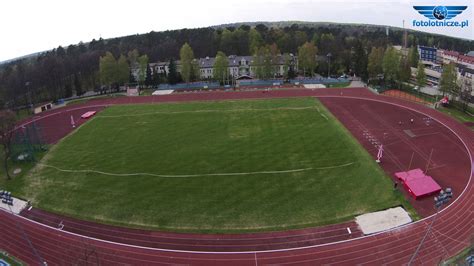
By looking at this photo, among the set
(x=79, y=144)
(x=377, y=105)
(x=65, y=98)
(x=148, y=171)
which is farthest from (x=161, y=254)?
(x=65, y=98)

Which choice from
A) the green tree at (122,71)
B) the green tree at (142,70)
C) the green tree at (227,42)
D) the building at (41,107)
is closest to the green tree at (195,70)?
the green tree at (142,70)

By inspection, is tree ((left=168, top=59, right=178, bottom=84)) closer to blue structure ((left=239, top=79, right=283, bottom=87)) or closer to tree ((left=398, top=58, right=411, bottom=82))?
blue structure ((left=239, top=79, right=283, bottom=87))

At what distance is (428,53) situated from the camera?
93.8m

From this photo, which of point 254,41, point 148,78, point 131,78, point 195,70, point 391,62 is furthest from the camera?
point 254,41

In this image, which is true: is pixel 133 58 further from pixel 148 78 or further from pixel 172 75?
pixel 172 75

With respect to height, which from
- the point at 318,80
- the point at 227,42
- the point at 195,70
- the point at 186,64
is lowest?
the point at 318,80

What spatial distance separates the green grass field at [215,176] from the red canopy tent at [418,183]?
1491mm

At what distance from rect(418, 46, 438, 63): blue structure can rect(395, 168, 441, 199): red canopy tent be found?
7302cm

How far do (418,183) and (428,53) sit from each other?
77003 mm

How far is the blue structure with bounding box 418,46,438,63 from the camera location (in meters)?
92.3

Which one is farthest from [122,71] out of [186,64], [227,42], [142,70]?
[227,42]

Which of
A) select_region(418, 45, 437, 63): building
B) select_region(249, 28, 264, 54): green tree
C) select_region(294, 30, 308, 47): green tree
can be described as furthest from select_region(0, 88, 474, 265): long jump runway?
select_region(294, 30, 308, 47): green tree

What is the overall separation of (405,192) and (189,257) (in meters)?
20.0

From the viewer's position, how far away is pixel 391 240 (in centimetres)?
2495
